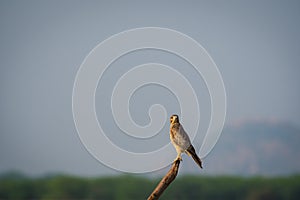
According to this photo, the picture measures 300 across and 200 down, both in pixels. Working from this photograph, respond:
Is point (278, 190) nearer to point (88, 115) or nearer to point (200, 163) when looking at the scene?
point (88, 115)

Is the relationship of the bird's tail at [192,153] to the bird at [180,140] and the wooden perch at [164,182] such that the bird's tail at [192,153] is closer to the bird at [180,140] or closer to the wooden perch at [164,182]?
the bird at [180,140]

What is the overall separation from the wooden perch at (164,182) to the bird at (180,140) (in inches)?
50.2

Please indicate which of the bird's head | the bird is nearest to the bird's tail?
the bird

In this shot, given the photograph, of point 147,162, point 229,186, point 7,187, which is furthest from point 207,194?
point 147,162

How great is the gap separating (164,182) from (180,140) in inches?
71.9

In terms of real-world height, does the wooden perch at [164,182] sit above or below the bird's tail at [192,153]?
below

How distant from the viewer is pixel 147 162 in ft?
44.9

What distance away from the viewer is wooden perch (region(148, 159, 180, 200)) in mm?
6777

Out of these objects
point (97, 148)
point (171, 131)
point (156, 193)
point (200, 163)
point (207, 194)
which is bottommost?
point (156, 193)

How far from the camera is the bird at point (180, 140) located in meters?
8.61

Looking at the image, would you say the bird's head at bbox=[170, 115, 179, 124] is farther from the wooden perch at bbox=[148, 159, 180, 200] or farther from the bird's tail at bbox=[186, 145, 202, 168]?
the wooden perch at bbox=[148, 159, 180, 200]

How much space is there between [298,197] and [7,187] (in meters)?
19.8

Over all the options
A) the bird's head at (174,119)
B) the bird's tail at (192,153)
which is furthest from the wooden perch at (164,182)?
the bird's head at (174,119)

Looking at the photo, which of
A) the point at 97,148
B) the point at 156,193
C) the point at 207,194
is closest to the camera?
the point at 156,193
